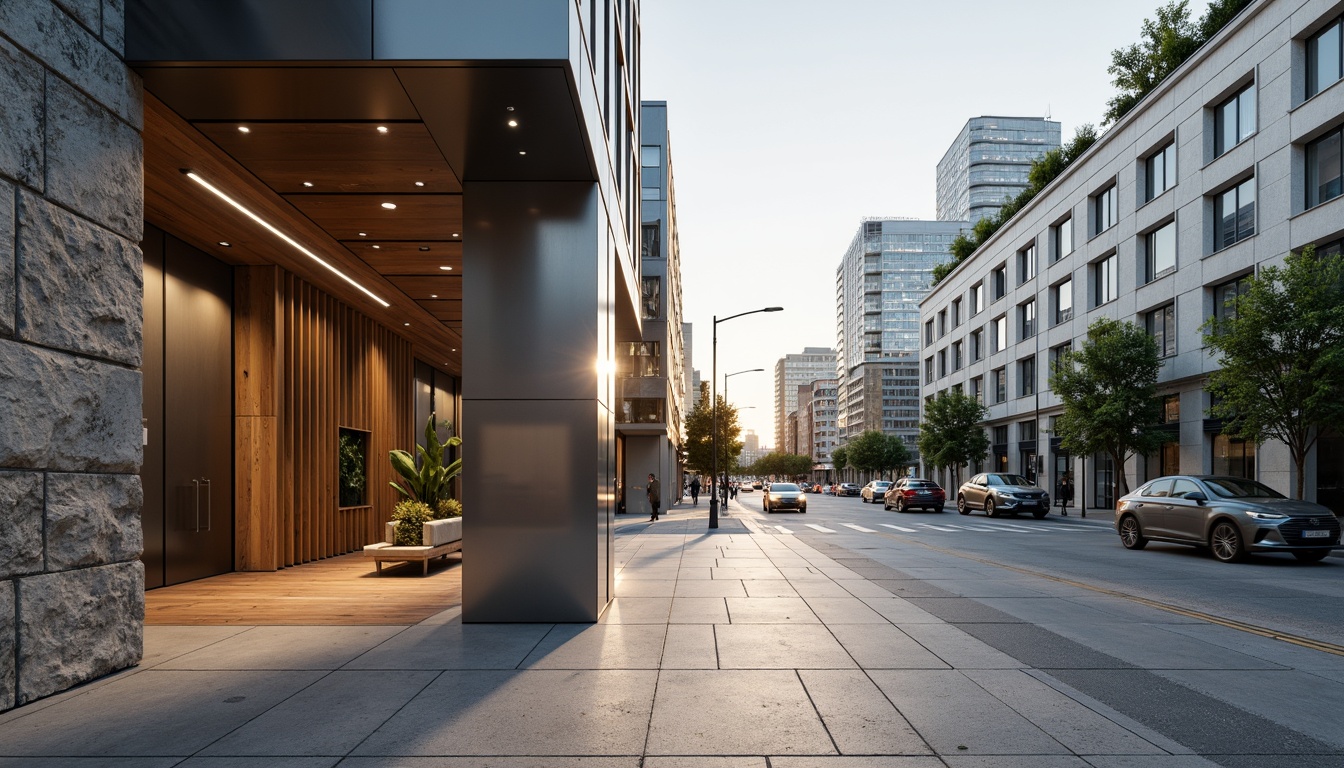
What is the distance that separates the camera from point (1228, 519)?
14680 millimetres

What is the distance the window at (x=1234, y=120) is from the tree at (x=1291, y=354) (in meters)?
9.52

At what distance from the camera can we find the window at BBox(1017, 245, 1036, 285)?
47094 mm

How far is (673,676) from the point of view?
6.38 m

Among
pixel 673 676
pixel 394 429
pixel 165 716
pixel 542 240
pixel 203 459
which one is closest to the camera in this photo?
pixel 165 716

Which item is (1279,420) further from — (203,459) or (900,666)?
(203,459)

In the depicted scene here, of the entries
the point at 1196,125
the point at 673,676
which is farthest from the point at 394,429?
the point at 1196,125

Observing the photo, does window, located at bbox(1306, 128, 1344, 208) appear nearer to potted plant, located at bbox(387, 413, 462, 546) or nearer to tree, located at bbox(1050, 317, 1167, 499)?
tree, located at bbox(1050, 317, 1167, 499)

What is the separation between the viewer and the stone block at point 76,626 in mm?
5605

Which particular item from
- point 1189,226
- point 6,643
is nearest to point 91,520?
point 6,643

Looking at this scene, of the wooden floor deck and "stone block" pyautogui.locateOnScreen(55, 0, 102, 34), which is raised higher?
"stone block" pyautogui.locateOnScreen(55, 0, 102, 34)

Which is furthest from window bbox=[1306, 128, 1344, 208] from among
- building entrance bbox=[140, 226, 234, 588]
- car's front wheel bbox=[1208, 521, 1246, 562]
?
building entrance bbox=[140, 226, 234, 588]

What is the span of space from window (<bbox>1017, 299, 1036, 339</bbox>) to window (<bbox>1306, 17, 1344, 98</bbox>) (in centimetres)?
2229

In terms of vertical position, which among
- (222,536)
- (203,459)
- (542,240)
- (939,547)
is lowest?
(939,547)

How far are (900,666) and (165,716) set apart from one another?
532 centimetres
